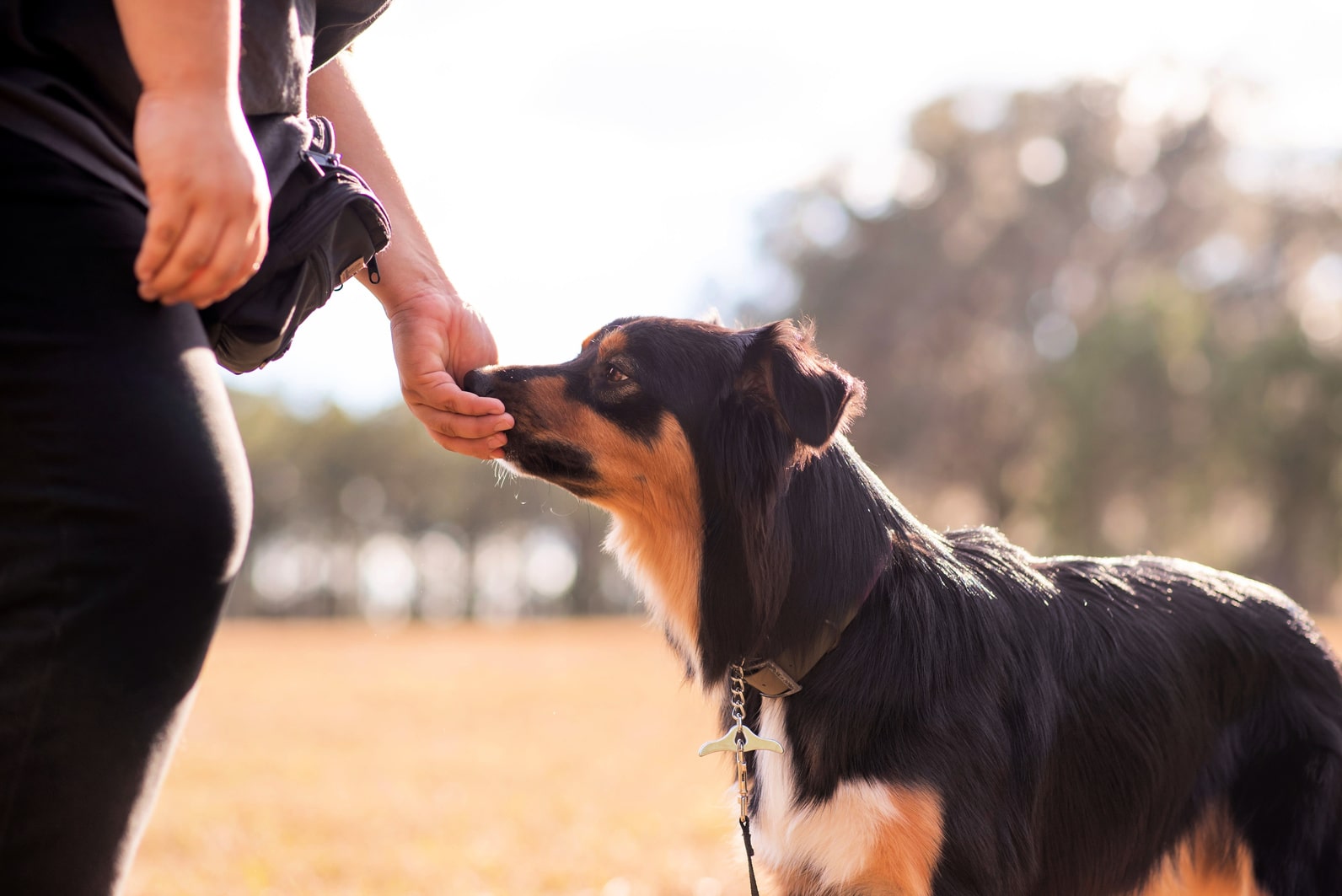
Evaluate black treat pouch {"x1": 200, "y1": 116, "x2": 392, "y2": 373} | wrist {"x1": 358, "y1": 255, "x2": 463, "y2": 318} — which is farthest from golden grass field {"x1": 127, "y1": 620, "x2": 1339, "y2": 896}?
black treat pouch {"x1": 200, "y1": 116, "x2": 392, "y2": 373}

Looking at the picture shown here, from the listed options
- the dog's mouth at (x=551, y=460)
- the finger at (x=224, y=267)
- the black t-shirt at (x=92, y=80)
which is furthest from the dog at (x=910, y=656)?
the finger at (x=224, y=267)

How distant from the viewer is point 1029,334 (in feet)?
113

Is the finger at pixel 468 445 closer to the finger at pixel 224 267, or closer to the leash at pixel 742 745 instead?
the leash at pixel 742 745

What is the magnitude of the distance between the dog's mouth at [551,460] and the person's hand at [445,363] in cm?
19

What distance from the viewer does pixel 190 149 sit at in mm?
1407

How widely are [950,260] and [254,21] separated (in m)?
34.5

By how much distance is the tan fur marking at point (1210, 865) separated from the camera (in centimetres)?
347

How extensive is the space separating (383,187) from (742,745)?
1.70m

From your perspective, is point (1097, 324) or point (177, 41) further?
point (1097, 324)

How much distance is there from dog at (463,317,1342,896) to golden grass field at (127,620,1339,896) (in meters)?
0.32

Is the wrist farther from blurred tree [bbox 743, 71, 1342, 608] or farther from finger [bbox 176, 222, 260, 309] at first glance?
blurred tree [bbox 743, 71, 1342, 608]

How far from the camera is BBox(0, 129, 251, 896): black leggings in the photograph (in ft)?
4.33

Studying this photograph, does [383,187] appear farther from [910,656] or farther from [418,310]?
[910,656]

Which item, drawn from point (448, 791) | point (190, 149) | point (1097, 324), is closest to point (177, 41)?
point (190, 149)
